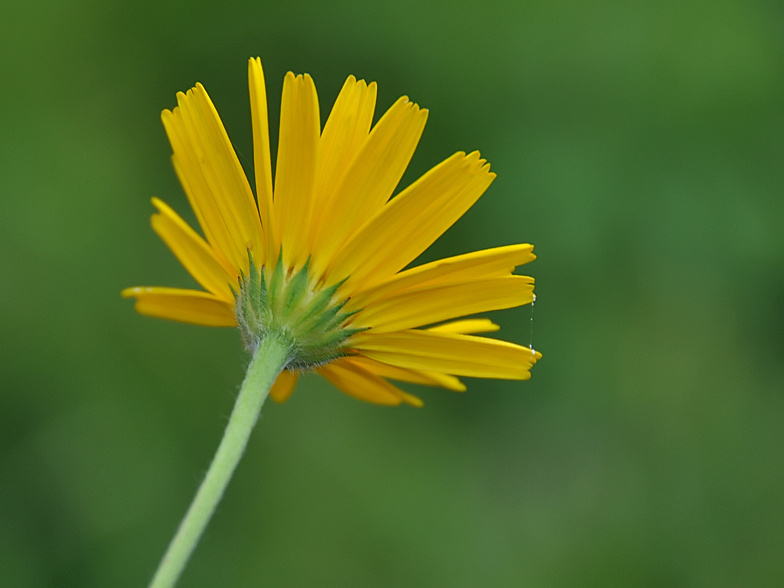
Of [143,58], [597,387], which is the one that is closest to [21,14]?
[143,58]

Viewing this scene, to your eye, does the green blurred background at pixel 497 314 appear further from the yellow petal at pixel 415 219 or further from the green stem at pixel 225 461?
the green stem at pixel 225 461

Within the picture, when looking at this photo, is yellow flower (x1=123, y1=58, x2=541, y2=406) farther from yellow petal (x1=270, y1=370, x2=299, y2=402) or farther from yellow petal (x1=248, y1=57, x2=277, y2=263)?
yellow petal (x1=270, y1=370, x2=299, y2=402)

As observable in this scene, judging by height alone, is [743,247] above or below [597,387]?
above

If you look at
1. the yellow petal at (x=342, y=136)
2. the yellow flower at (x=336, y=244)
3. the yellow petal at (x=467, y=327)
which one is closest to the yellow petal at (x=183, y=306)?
the yellow flower at (x=336, y=244)

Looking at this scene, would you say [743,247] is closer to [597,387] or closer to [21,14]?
[597,387]

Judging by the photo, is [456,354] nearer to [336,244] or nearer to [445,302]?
[445,302]

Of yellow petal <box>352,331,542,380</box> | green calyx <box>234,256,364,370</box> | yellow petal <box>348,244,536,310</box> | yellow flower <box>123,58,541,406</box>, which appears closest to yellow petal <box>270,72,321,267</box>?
yellow flower <box>123,58,541,406</box>
